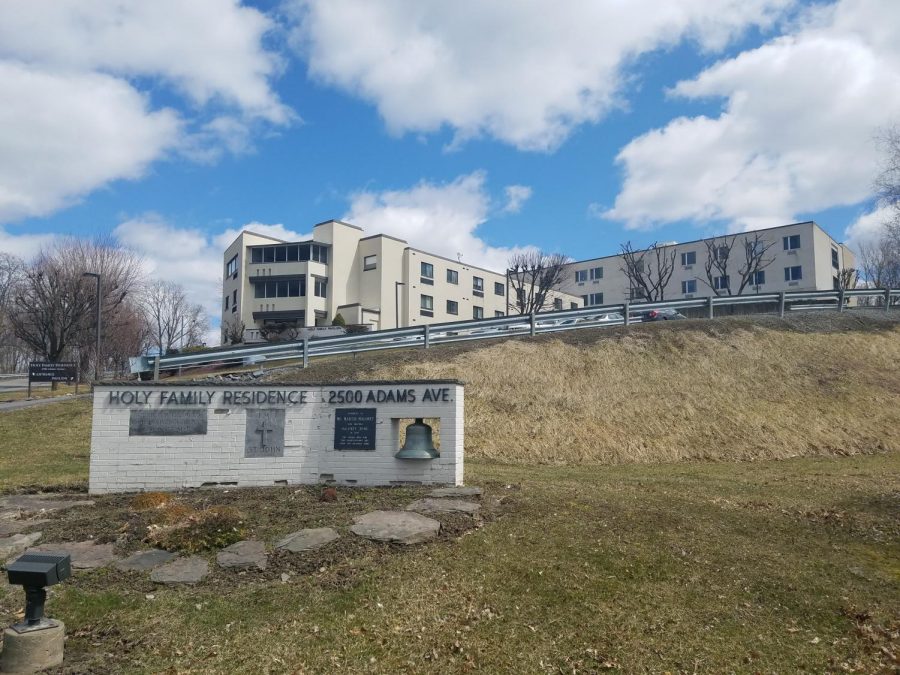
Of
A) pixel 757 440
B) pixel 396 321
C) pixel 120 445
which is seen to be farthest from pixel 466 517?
Answer: pixel 396 321

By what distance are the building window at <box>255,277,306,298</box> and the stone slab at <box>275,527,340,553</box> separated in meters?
47.7

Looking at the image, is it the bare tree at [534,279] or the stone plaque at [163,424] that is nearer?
the stone plaque at [163,424]

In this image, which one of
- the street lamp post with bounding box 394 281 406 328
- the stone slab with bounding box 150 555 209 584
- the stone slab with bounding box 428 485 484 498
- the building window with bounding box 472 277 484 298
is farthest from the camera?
the building window with bounding box 472 277 484 298

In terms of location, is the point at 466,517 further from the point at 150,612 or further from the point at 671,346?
the point at 671,346

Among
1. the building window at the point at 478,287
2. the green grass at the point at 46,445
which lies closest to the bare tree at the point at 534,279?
the building window at the point at 478,287

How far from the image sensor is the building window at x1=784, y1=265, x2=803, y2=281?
53500 millimetres

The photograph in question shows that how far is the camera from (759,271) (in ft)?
180

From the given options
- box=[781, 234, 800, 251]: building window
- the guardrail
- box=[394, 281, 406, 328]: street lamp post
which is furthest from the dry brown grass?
box=[781, 234, 800, 251]: building window

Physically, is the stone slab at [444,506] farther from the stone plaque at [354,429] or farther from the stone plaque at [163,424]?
the stone plaque at [163,424]

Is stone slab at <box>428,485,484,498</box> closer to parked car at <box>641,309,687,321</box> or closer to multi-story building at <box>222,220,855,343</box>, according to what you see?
parked car at <box>641,309,687,321</box>

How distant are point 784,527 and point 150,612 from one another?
7021 mm

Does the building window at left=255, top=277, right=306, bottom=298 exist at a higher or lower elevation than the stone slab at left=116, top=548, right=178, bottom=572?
higher

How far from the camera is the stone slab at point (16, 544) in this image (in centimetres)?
691

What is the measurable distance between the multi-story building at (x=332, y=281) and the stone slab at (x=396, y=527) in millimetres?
45721
